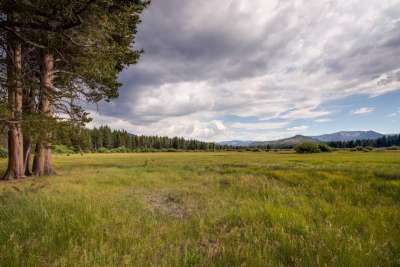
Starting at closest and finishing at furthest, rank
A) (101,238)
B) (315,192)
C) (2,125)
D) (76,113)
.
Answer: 1. (101,238)
2. (2,125)
3. (315,192)
4. (76,113)

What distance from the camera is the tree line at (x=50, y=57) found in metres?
5.48

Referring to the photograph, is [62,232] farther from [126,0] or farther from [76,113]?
[76,113]

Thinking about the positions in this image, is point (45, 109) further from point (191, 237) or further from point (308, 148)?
point (308, 148)

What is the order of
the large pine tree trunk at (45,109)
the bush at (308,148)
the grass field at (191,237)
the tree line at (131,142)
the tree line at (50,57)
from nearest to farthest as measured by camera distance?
the grass field at (191,237), the tree line at (50,57), the large pine tree trunk at (45,109), the bush at (308,148), the tree line at (131,142)

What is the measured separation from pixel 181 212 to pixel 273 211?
8.27ft

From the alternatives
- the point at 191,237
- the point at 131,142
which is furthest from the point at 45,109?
the point at 131,142

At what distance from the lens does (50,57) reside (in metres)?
13.5

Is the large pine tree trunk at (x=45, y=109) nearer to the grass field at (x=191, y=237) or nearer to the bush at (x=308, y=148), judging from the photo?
the grass field at (x=191, y=237)

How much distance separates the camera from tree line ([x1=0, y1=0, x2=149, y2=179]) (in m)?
5.48

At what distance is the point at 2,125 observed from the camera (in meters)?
7.35

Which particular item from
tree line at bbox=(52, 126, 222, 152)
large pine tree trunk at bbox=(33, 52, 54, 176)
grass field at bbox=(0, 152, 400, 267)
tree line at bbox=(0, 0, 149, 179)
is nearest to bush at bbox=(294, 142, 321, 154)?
tree line at bbox=(0, 0, 149, 179)

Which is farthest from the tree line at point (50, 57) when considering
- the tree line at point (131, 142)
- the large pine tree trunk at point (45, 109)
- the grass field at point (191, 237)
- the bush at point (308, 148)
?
the tree line at point (131, 142)

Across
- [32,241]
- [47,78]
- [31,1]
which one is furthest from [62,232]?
[47,78]

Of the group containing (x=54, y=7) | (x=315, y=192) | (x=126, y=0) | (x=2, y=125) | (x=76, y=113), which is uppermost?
(x=126, y=0)
